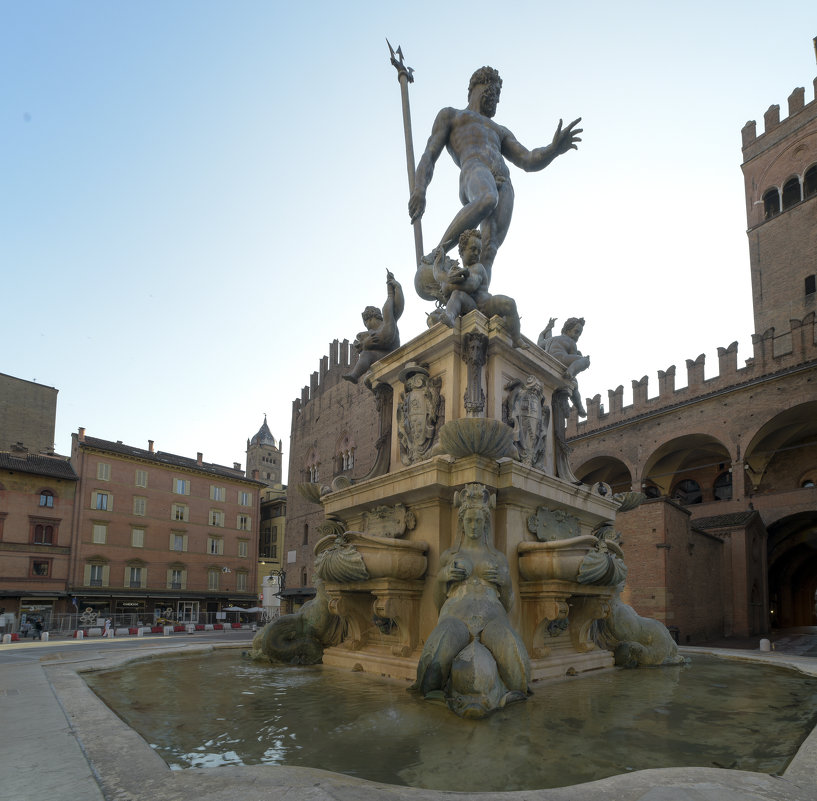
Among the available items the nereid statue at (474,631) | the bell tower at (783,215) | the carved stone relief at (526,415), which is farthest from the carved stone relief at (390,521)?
the bell tower at (783,215)

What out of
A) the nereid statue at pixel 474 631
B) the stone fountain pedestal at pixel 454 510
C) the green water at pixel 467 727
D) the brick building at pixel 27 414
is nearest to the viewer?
the green water at pixel 467 727

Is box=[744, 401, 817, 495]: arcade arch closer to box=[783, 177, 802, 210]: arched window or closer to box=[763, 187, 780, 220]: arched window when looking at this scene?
box=[783, 177, 802, 210]: arched window

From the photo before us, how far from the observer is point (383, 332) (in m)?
8.57

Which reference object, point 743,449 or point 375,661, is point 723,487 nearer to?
point 743,449

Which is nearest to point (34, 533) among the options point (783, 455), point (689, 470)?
point (689, 470)

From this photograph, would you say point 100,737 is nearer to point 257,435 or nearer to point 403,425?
point 403,425

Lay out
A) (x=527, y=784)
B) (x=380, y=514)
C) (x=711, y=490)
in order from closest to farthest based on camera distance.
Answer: (x=527, y=784)
(x=380, y=514)
(x=711, y=490)

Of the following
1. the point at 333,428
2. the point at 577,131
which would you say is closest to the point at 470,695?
the point at 577,131

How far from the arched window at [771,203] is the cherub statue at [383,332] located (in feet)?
136

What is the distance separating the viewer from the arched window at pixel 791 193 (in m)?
39.7

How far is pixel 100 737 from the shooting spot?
3365 millimetres

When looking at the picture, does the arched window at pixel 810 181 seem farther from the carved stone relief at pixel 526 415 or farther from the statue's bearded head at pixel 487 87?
the carved stone relief at pixel 526 415

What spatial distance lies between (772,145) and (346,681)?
4805 cm

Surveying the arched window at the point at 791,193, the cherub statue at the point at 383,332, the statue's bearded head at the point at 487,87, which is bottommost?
the cherub statue at the point at 383,332
